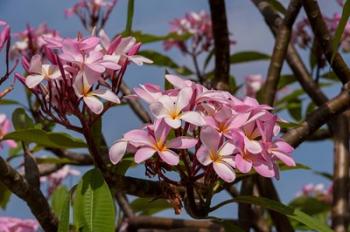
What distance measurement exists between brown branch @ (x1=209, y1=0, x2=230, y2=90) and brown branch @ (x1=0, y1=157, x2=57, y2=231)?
25.5 inches

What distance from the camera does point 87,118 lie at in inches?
38.7

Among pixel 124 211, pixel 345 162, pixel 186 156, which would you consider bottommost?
pixel 124 211

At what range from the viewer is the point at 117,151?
90 centimetres

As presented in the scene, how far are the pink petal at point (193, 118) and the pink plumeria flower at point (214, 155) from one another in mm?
11

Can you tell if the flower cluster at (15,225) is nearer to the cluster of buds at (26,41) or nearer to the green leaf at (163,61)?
the green leaf at (163,61)

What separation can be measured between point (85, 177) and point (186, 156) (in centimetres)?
13

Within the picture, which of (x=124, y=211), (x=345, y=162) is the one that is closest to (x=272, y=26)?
(x=345, y=162)

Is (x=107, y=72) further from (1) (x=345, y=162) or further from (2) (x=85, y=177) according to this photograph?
(1) (x=345, y=162)

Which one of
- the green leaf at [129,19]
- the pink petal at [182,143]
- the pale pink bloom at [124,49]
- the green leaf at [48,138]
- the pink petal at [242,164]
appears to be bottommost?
the green leaf at [48,138]

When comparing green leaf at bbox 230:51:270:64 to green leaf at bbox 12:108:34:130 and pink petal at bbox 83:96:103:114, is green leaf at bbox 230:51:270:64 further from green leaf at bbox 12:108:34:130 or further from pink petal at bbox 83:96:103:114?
pink petal at bbox 83:96:103:114

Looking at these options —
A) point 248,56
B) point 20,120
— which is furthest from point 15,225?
point 248,56

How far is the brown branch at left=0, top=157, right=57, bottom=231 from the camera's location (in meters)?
0.95

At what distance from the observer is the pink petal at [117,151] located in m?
0.90

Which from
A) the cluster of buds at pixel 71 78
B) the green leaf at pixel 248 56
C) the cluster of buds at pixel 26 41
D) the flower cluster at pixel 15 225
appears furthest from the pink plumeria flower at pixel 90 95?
the cluster of buds at pixel 26 41
